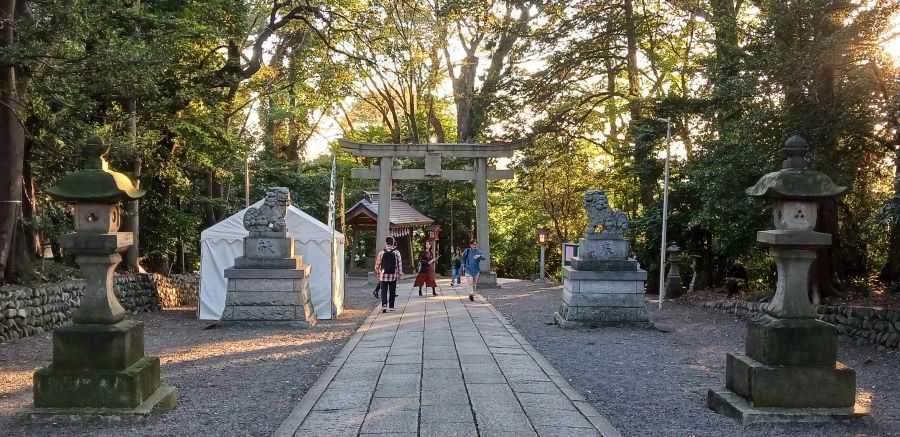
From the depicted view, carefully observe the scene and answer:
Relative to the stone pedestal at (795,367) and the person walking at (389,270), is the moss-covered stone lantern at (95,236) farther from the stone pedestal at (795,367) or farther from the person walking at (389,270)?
the person walking at (389,270)

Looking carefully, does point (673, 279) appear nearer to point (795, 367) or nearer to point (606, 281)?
point (606, 281)

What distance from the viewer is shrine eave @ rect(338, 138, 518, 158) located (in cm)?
2081

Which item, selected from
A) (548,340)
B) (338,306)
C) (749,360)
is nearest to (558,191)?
(338,306)

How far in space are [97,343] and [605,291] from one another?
7870mm

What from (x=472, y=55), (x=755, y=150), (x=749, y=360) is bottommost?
(x=749, y=360)

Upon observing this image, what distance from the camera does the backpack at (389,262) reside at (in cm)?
1245

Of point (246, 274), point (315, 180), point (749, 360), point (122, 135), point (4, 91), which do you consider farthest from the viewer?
point (315, 180)

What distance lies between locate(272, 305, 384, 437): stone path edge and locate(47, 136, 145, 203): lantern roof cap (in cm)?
224

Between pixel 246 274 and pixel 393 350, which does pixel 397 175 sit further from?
pixel 393 350

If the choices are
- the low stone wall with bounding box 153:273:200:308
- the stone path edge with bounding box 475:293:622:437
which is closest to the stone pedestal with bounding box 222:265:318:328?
the stone path edge with bounding box 475:293:622:437

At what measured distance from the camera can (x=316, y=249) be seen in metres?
12.7

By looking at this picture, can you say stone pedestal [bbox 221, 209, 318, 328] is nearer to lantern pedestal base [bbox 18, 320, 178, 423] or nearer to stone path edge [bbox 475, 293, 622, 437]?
stone path edge [bbox 475, 293, 622, 437]

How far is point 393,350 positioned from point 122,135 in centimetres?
679

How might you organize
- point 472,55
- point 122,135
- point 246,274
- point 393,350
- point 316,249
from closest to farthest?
point 393,350
point 246,274
point 122,135
point 316,249
point 472,55
